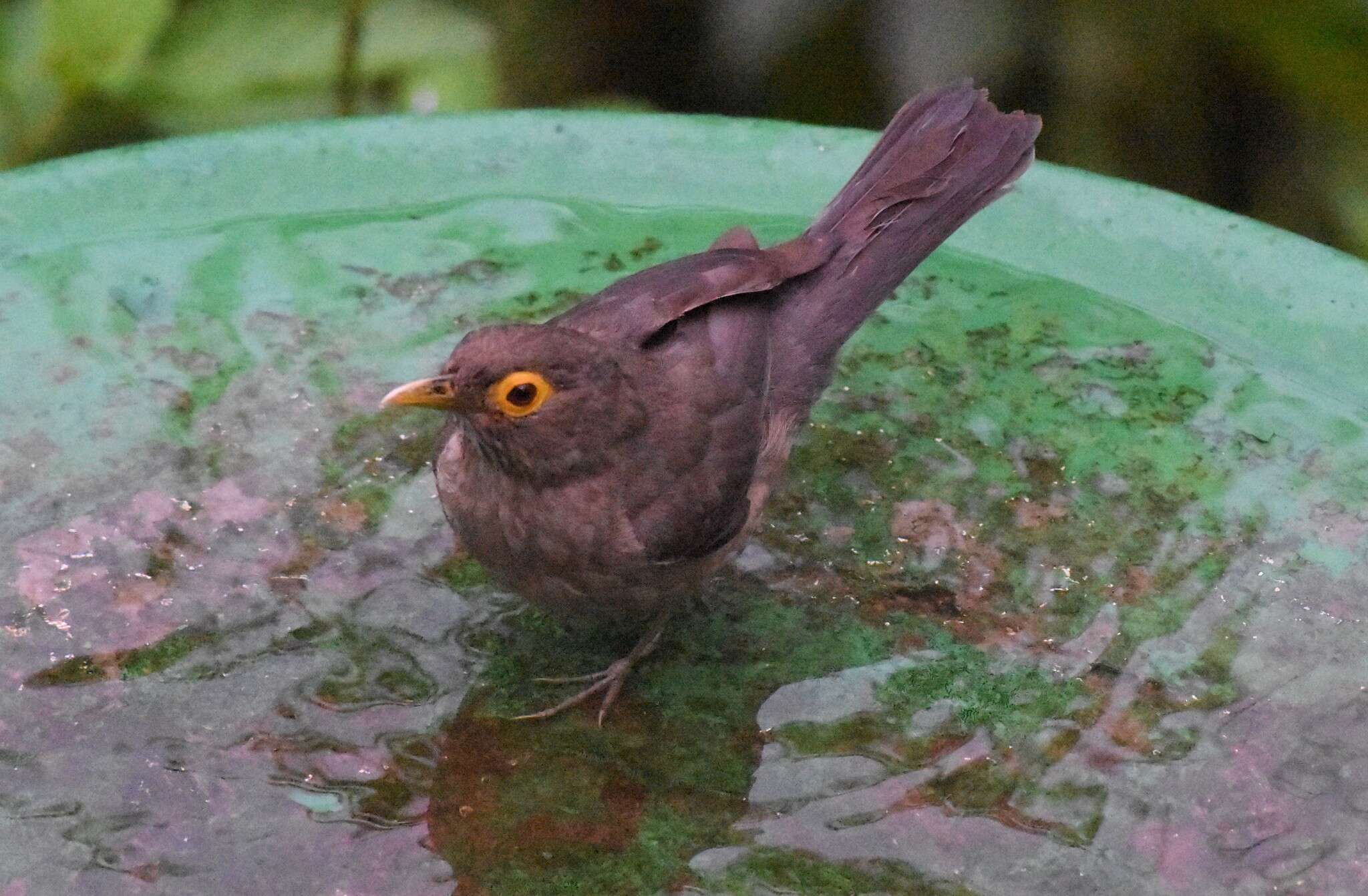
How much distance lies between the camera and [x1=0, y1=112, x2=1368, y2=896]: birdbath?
11.6 ft

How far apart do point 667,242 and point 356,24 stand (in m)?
1.58

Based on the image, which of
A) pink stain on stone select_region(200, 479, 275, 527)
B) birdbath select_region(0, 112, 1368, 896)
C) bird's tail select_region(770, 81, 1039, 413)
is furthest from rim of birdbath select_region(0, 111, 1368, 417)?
pink stain on stone select_region(200, 479, 275, 527)

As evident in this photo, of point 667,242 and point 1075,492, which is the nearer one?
point 1075,492

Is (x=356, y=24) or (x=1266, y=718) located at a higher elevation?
(x=356, y=24)

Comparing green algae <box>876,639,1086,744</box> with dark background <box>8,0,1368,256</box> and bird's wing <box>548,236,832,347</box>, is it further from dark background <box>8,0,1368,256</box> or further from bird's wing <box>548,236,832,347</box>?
dark background <box>8,0,1368,256</box>

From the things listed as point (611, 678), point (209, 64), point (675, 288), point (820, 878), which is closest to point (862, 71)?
point (209, 64)

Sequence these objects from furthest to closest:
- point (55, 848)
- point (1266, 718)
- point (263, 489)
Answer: point (263, 489), point (1266, 718), point (55, 848)

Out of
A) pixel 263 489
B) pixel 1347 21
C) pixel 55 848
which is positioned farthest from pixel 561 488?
pixel 1347 21

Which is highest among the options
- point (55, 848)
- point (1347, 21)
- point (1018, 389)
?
point (1347, 21)

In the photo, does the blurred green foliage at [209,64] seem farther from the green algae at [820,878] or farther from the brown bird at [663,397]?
the green algae at [820,878]

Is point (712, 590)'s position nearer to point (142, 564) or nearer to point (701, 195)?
point (142, 564)

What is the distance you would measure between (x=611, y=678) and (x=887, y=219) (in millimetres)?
1461

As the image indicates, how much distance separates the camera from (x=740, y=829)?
3564mm

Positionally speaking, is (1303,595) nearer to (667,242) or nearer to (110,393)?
(667,242)
